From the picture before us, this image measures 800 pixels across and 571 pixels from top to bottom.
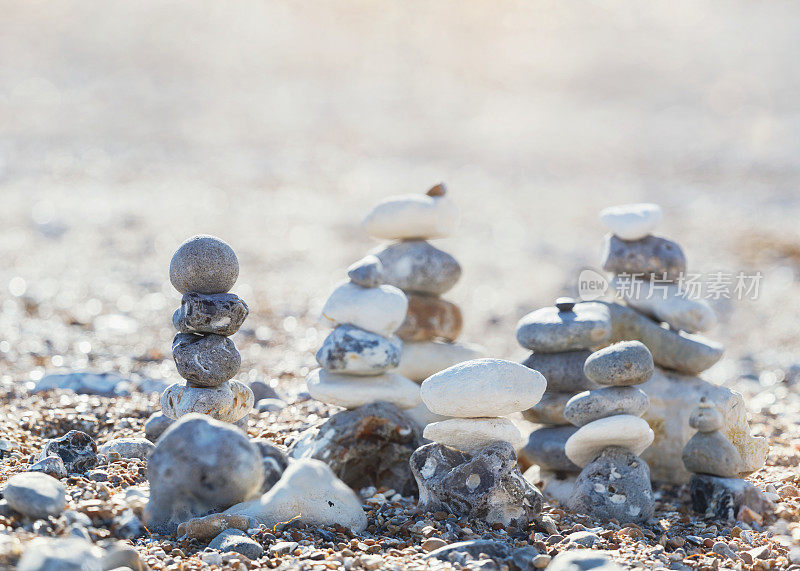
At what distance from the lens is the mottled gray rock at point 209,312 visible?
4891mm

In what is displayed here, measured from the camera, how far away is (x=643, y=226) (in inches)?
249

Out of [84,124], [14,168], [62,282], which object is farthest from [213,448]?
[84,124]

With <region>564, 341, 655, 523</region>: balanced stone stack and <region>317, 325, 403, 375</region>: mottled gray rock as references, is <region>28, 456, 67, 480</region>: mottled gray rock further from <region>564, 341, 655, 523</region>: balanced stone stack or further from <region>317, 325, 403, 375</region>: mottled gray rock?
<region>564, 341, 655, 523</region>: balanced stone stack

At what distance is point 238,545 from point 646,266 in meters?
3.79

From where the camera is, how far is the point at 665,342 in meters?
6.18

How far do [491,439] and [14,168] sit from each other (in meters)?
18.1

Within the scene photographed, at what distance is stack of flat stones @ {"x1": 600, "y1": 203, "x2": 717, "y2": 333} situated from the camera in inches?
246

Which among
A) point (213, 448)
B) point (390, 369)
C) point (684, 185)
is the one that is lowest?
point (213, 448)

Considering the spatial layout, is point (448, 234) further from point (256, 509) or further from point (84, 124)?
point (84, 124)

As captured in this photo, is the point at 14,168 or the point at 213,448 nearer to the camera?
the point at 213,448

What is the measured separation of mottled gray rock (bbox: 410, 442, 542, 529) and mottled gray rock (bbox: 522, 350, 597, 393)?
110cm

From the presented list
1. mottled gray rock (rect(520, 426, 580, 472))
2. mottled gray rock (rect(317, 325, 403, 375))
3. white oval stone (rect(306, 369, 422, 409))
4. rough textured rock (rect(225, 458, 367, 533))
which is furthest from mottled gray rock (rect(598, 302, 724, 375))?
rough textured rock (rect(225, 458, 367, 533))

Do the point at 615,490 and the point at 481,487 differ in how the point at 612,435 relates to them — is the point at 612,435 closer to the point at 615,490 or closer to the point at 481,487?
the point at 615,490

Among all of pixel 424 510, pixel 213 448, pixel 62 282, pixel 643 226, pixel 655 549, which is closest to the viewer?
pixel 213 448
